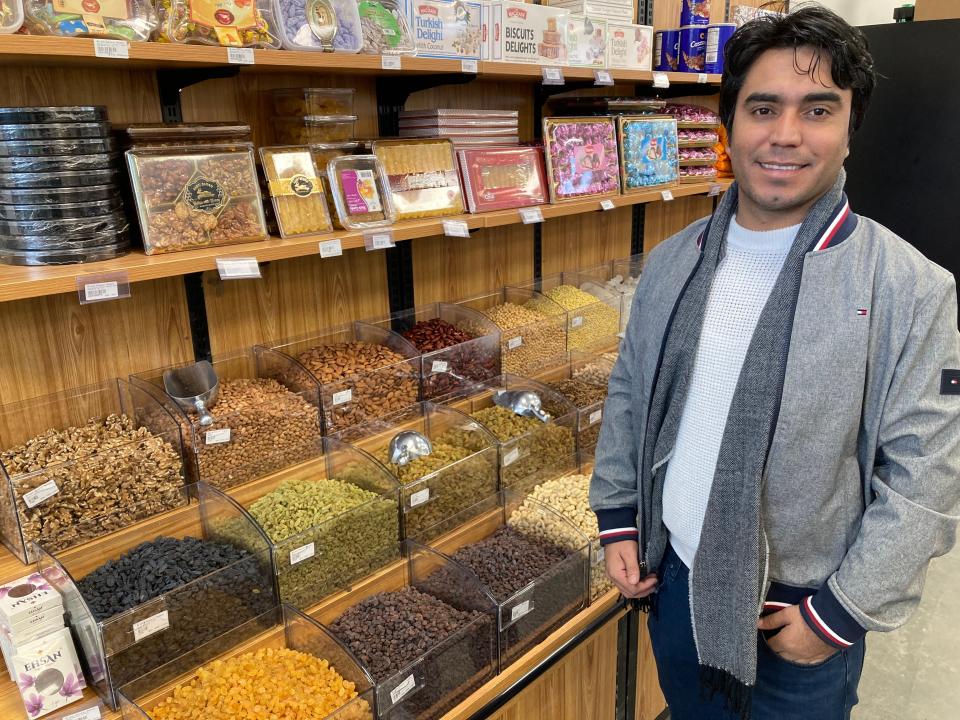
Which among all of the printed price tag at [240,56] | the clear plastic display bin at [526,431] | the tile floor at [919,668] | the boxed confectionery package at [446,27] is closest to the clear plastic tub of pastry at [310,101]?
the boxed confectionery package at [446,27]

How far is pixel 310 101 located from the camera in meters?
1.98

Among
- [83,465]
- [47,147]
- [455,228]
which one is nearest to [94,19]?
[47,147]

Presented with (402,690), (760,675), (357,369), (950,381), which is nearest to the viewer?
(950,381)

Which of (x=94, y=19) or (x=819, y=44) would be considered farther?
(x=94, y=19)

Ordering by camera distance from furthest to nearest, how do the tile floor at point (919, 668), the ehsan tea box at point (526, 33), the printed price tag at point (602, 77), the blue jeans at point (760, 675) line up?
the tile floor at point (919, 668) < the printed price tag at point (602, 77) < the ehsan tea box at point (526, 33) < the blue jeans at point (760, 675)

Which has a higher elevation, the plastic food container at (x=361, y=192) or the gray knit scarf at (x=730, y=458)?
the plastic food container at (x=361, y=192)

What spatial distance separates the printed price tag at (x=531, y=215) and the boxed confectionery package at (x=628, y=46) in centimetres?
66

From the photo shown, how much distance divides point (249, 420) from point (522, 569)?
803mm

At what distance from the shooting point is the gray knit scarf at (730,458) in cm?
116

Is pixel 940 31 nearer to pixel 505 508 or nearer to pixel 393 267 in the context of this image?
pixel 393 267

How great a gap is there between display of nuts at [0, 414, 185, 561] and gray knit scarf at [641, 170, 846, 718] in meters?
1.10

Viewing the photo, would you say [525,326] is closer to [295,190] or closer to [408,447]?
[408,447]

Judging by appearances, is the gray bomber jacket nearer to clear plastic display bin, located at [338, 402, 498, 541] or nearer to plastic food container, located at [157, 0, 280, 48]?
clear plastic display bin, located at [338, 402, 498, 541]

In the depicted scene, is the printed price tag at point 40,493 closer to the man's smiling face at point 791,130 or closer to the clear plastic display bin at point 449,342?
the clear plastic display bin at point 449,342
